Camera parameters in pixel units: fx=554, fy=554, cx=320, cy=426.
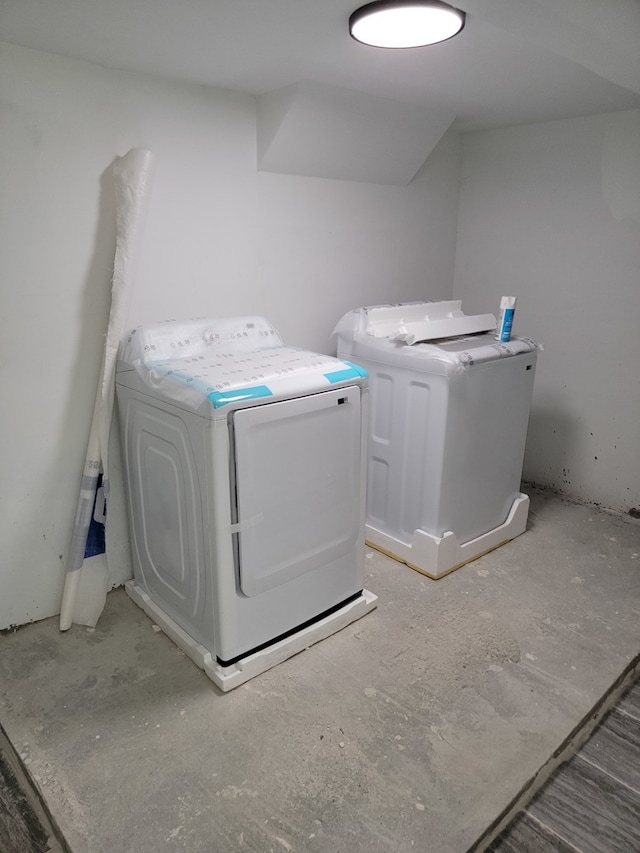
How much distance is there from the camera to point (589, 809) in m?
1.42

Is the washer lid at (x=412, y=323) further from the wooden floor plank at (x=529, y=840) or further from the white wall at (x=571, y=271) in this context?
the wooden floor plank at (x=529, y=840)

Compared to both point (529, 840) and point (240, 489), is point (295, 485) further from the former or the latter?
point (529, 840)

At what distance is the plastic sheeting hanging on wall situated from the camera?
185 cm

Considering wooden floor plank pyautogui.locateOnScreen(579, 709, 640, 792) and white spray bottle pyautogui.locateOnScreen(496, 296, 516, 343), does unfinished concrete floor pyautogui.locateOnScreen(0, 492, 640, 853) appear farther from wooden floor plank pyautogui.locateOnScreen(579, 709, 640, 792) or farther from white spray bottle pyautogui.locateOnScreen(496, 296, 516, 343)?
white spray bottle pyautogui.locateOnScreen(496, 296, 516, 343)

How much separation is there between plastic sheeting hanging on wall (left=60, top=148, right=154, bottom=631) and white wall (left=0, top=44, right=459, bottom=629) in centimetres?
8

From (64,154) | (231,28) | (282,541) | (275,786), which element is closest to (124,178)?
(64,154)

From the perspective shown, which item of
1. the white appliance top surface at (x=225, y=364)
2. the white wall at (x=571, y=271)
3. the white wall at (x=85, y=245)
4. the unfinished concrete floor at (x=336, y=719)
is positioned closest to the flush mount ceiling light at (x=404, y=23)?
the white wall at (x=85, y=245)

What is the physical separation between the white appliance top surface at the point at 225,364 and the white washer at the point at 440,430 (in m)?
0.42

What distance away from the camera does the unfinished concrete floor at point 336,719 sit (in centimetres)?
133

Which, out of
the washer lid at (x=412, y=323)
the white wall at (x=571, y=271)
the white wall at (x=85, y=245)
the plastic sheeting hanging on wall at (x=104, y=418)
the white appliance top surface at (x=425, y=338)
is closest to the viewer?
the white wall at (x=85, y=245)

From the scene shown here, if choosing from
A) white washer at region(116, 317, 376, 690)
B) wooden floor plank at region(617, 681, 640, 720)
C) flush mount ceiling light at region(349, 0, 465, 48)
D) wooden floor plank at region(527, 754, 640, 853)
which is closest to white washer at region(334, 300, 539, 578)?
white washer at region(116, 317, 376, 690)

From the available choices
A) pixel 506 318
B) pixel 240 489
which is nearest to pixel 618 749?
pixel 240 489

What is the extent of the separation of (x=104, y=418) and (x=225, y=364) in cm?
50

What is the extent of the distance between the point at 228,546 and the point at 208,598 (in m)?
0.22
